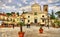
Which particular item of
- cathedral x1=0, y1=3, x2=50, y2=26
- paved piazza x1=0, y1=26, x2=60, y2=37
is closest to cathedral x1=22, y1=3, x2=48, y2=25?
cathedral x1=0, y1=3, x2=50, y2=26

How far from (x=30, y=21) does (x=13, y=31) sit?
1.03ft

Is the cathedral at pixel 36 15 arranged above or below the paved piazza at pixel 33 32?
above

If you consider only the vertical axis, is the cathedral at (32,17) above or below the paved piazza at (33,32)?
above

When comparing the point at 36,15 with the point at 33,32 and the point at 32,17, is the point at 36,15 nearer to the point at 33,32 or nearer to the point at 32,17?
the point at 32,17

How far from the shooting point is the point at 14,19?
1.96m

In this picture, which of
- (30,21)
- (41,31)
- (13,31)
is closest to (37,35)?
(41,31)

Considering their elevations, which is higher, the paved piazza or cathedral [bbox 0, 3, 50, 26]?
cathedral [bbox 0, 3, 50, 26]

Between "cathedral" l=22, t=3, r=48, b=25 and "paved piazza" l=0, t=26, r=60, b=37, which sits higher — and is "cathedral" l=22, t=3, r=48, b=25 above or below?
above

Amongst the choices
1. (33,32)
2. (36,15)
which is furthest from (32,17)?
(33,32)

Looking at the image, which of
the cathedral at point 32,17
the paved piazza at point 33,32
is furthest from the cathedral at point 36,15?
the paved piazza at point 33,32

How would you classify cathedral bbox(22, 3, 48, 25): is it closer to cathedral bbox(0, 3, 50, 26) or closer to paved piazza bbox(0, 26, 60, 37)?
cathedral bbox(0, 3, 50, 26)

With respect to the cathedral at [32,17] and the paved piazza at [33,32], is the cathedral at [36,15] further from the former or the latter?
the paved piazza at [33,32]

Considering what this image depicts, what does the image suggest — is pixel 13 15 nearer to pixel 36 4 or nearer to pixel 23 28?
pixel 23 28

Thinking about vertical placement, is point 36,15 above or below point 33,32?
above
